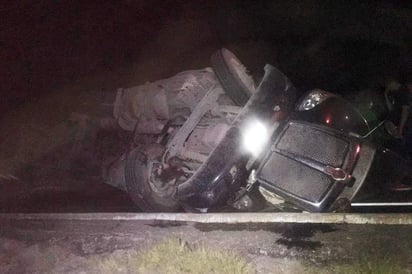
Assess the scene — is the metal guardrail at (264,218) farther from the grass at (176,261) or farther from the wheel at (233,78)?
the wheel at (233,78)

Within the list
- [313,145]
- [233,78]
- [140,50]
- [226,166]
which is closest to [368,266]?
[313,145]

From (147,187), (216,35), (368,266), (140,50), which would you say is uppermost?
(216,35)

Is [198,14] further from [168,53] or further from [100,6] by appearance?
[100,6]

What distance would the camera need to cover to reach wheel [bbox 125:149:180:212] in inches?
214

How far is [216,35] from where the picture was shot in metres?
8.52

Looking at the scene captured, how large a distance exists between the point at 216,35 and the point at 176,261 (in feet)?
18.2

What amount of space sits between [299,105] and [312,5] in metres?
3.25

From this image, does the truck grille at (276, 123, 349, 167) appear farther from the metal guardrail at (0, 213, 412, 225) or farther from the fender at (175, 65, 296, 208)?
the metal guardrail at (0, 213, 412, 225)

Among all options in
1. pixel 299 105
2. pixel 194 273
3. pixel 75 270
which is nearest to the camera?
pixel 194 273

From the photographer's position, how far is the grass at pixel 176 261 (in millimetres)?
3633

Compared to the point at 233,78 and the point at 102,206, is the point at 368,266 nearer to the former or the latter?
the point at 233,78

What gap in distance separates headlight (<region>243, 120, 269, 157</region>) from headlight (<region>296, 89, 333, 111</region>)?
0.56 metres

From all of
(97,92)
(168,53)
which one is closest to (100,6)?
(168,53)

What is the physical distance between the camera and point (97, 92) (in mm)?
6871
